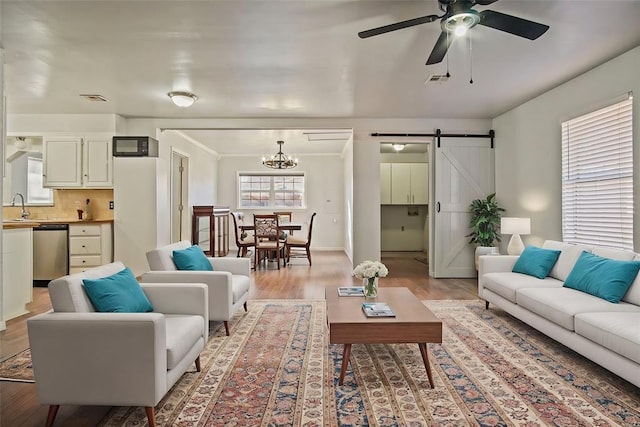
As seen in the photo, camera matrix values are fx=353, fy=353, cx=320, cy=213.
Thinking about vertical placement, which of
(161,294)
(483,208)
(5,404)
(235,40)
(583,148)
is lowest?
(5,404)

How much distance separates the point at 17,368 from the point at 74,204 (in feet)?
13.1

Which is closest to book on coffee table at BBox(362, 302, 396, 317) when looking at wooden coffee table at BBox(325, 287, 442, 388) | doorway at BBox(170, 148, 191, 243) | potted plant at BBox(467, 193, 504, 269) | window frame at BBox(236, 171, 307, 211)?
wooden coffee table at BBox(325, 287, 442, 388)

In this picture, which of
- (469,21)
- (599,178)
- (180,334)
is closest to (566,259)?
(599,178)

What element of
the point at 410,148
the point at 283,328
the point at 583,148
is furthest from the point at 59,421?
the point at 410,148

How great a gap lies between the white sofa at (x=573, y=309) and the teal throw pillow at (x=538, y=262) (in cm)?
6

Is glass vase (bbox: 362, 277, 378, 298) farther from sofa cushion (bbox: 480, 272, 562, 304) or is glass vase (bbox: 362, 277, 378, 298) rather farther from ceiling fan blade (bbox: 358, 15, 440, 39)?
ceiling fan blade (bbox: 358, 15, 440, 39)

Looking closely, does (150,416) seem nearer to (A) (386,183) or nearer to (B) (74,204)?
(B) (74,204)

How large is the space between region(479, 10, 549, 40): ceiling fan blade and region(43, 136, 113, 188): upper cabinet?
5416 millimetres

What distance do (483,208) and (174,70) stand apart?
4664mm

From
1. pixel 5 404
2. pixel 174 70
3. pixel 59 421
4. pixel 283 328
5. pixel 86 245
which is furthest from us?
pixel 86 245

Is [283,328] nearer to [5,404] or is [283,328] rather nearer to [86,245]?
[5,404]

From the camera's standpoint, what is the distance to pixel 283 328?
10.8ft

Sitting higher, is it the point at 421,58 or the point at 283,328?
the point at 421,58

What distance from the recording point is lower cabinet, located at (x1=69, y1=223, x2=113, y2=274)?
5238mm
